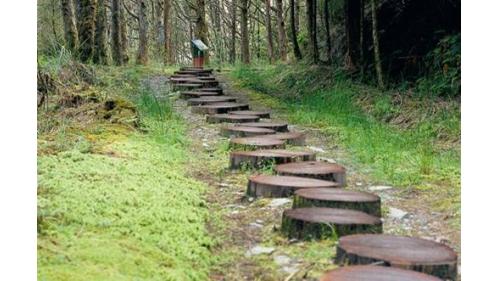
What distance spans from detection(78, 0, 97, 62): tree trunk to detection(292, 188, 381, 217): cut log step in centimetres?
980

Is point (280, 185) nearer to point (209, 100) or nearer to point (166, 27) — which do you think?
point (209, 100)

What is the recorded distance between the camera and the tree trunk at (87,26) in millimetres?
12547

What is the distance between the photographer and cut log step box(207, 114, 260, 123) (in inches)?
290

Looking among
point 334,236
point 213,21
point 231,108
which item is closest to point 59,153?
point 334,236

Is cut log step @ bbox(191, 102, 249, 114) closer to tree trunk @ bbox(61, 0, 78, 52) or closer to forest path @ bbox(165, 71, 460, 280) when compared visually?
forest path @ bbox(165, 71, 460, 280)

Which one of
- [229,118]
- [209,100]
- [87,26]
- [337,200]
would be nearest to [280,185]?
[337,200]

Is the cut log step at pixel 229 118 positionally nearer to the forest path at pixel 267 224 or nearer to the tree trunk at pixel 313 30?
the forest path at pixel 267 224

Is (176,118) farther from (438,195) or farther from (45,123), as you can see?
(438,195)

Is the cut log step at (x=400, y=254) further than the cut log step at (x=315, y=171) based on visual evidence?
No

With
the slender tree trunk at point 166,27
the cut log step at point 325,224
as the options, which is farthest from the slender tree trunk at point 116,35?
the cut log step at point 325,224

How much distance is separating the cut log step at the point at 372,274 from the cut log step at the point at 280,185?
146 centimetres

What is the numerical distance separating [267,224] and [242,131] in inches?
109

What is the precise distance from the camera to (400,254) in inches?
107

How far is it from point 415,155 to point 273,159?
5.36ft
